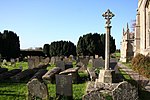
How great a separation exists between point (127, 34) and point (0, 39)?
20.7 m

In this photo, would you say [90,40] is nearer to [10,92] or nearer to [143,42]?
[143,42]

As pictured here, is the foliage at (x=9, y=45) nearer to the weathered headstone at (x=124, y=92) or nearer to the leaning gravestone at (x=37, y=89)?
the leaning gravestone at (x=37, y=89)

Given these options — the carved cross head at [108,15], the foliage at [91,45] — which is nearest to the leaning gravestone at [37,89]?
the carved cross head at [108,15]

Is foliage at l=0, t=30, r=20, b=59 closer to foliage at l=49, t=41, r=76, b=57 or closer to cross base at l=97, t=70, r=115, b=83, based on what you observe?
foliage at l=49, t=41, r=76, b=57

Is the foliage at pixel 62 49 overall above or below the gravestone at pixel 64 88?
above

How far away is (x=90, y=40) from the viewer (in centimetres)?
5753

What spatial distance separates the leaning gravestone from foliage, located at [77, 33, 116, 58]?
4490 centimetres

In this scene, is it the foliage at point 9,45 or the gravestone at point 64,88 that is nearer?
the gravestone at point 64,88

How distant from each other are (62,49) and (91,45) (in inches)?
261

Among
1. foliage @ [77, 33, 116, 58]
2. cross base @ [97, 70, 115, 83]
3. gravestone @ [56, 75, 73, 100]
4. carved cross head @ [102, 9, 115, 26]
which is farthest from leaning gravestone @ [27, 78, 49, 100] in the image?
foliage @ [77, 33, 116, 58]

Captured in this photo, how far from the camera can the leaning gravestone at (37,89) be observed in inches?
353

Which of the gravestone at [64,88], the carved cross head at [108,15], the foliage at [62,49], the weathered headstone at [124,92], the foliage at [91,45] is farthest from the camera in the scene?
the foliage at [62,49]

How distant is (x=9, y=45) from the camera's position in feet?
159

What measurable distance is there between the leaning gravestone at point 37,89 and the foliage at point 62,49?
160 ft
